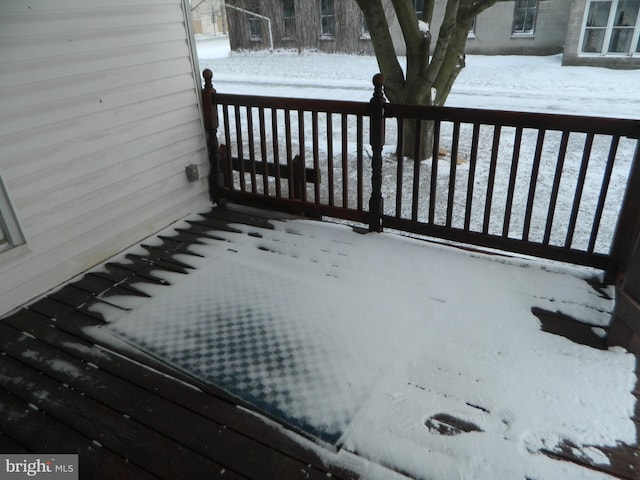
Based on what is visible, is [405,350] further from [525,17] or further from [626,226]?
[525,17]

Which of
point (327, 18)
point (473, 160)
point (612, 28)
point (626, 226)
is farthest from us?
point (327, 18)

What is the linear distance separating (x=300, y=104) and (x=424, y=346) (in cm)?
190

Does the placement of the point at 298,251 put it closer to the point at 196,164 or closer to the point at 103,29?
the point at 196,164

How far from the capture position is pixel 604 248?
3.77 m

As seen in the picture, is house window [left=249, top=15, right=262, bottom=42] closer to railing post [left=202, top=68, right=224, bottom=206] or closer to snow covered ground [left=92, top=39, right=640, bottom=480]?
railing post [left=202, top=68, right=224, bottom=206]

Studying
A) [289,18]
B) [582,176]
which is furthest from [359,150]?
[289,18]

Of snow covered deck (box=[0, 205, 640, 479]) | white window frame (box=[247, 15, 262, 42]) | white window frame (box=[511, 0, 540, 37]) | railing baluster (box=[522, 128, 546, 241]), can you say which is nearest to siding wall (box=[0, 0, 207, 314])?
snow covered deck (box=[0, 205, 640, 479])

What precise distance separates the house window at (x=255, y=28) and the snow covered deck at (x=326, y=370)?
15750 mm

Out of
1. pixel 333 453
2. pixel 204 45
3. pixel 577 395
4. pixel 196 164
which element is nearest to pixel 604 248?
pixel 577 395

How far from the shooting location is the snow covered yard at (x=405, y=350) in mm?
1756

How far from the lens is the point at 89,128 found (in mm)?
2908

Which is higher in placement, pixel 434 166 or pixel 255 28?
pixel 255 28

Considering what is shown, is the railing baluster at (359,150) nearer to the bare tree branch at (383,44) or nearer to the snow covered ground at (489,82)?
the bare tree branch at (383,44)

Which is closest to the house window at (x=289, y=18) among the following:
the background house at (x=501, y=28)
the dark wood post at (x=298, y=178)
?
the background house at (x=501, y=28)
